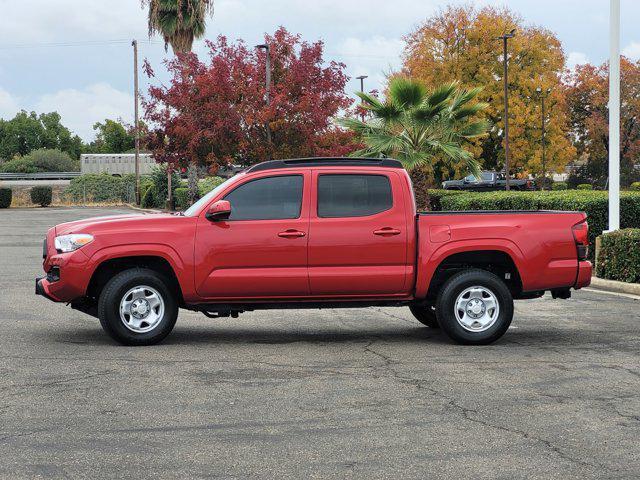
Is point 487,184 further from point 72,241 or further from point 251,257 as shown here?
point 72,241

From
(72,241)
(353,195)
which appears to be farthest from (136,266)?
(353,195)

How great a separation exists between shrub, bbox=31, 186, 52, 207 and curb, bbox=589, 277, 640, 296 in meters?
56.6

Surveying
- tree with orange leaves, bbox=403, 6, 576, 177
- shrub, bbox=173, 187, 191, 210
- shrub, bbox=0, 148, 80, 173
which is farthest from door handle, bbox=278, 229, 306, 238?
shrub, bbox=0, 148, 80, 173

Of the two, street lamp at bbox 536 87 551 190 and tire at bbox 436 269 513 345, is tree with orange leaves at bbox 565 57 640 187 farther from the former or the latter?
tire at bbox 436 269 513 345

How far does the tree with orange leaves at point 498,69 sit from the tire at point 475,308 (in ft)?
153

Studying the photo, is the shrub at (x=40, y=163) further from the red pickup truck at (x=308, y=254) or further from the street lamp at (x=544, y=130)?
the red pickup truck at (x=308, y=254)

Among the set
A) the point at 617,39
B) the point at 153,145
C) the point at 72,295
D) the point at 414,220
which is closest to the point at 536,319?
the point at 414,220

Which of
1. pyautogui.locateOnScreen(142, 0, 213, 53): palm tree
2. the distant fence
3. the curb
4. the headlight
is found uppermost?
pyautogui.locateOnScreen(142, 0, 213, 53): palm tree

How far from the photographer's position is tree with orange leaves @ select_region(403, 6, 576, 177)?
184ft

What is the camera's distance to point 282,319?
12266mm

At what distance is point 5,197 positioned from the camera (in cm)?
6562

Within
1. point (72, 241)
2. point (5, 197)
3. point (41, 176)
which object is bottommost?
point (72, 241)

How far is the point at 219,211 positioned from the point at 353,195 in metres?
1.44

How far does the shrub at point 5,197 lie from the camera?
214 feet
